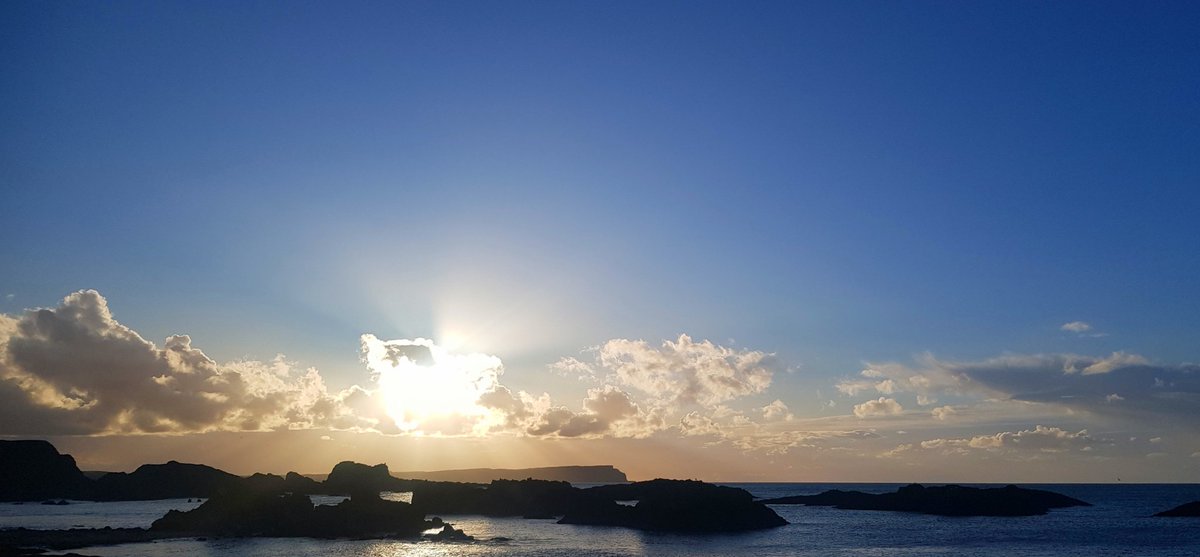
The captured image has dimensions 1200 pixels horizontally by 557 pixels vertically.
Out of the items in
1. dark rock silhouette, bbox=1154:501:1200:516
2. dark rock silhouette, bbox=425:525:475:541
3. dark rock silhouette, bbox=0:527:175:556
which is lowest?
dark rock silhouette, bbox=1154:501:1200:516

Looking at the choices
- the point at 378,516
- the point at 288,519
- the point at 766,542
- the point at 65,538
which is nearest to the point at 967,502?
the point at 766,542

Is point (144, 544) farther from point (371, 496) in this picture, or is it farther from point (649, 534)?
point (649, 534)

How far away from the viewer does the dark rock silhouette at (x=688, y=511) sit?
11769 cm

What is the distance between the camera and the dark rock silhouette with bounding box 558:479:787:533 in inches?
4633

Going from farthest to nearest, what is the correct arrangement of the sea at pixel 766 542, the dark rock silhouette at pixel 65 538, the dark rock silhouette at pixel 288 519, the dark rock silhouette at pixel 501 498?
the dark rock silhouette at pixel 501 498 → the dark rock silhouette at pixel 288 519 → the sea at pixel 766 542 → the dark rock silhouette at pixel 65 538

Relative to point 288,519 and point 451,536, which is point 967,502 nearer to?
point 451,536

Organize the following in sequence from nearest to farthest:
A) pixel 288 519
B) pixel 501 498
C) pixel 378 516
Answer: pixel 288 519, pixel 378 516, pixel 501 498

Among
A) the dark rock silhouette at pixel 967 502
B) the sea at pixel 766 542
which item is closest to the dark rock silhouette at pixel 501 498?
the sea at pixel 766 542

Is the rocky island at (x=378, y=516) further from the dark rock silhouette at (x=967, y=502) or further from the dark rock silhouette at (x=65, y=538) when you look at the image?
the dark rock silhouette at (x=967, y=502)

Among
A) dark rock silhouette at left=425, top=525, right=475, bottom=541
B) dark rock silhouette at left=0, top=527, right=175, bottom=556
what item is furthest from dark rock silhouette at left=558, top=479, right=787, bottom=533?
dark rock silhouette at left=0, top=527, right=175, bottom=556

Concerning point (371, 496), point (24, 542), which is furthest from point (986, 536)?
point (24, 542)

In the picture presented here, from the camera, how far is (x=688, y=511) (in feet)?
387

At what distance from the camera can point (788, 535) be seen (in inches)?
4350

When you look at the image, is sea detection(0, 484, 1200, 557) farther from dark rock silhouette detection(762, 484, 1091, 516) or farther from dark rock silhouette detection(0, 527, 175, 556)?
dark rock silhouette detection(762, 484, 1091, 516)
